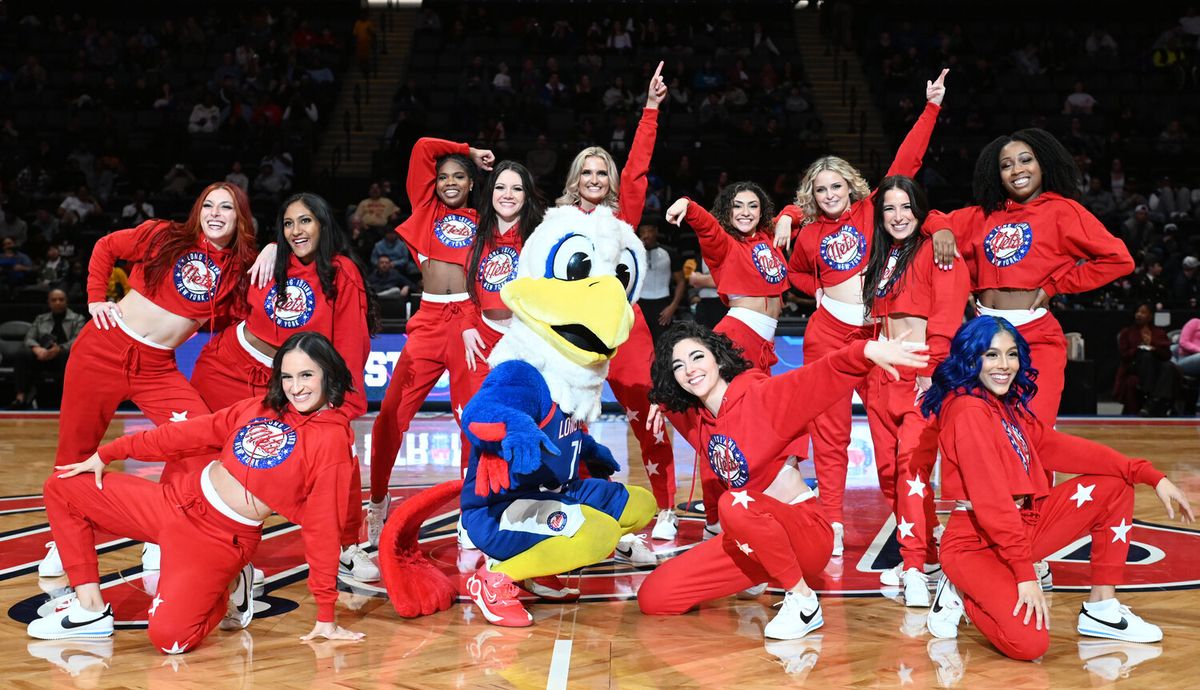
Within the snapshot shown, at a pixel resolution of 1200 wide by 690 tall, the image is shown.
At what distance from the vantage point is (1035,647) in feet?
11.7

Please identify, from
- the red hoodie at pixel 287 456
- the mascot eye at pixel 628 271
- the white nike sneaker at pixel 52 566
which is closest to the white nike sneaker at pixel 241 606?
the red hoodie at pixel 287 456

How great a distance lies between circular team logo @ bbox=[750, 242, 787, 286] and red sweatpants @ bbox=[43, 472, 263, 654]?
8.05ft

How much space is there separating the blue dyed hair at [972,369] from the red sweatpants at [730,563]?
0.58 meters

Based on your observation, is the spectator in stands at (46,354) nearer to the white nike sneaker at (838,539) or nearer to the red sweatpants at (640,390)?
the red sweatpants at (640,390)

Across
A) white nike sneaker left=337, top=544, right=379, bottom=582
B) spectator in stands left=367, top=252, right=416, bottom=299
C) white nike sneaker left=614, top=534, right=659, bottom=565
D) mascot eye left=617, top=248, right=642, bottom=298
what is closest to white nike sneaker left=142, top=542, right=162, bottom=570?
white nike sneaker left=337, top=544, right=379, bottom=582

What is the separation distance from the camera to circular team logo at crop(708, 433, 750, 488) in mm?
4090

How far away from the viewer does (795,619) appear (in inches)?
153

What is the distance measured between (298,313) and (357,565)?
→ 1.03 metres

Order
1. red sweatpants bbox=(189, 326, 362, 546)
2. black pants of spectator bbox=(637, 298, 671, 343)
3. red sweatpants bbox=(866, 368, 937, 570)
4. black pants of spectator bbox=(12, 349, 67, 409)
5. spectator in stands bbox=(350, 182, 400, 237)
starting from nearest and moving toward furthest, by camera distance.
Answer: red sweatpants bbox=(866, 368, 937, 570) < red sweatpants bbox=(189, 326, 362, 546) < black pants of spectator bbox=(12, 349, 67, 409) < black pants of spectator bbox=(637, 298, 671, 343) < spectator in stands bbox=(350, 182, 400, 237)

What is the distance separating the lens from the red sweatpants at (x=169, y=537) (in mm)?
3732

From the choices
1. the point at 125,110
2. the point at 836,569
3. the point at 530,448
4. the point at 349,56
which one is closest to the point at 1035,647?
the point at 836,569

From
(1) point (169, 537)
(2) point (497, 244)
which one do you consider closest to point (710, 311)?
(2) point (497, 244)

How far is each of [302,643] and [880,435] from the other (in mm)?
2373

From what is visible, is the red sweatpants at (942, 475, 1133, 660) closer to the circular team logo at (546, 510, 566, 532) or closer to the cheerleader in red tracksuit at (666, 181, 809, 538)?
the circular team logo at (546, 510, 566, 532)
